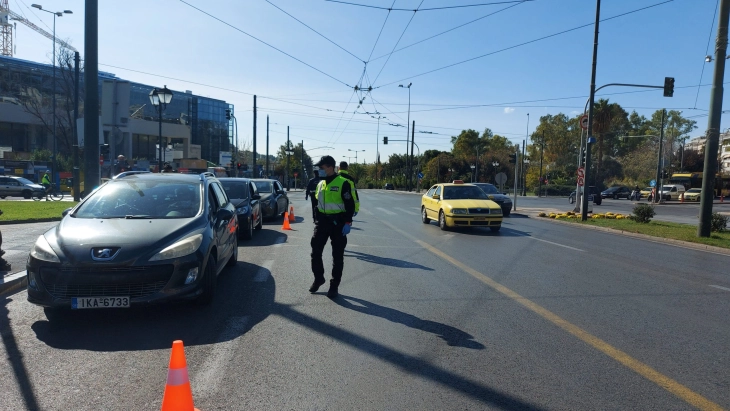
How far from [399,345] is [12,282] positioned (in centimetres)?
545

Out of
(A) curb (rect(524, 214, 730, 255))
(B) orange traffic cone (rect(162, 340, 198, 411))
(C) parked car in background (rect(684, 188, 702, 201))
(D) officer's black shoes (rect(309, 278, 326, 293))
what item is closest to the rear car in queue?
(D) officer's black shoes (rect(309, 278, 326, 293))

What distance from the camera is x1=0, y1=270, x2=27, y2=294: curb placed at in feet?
22.6

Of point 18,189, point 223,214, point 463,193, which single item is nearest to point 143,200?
point 223,214

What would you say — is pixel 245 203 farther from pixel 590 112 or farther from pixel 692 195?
pixel 692 195

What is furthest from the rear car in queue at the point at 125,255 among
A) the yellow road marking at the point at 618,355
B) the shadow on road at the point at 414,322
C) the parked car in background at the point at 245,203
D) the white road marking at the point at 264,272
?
the parked car in background at the point at 245,203

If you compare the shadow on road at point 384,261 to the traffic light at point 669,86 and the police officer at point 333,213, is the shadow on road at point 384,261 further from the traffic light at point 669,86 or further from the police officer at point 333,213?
the traffic light at point 669,86

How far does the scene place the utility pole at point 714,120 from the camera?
14.9 meters

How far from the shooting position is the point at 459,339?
5.23 meters

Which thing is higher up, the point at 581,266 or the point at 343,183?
the point at 343,183

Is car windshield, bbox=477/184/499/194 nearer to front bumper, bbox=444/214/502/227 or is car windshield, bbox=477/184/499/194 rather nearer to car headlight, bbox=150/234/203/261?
front bumper, bbox=444/214/502/227

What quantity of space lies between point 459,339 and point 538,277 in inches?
157

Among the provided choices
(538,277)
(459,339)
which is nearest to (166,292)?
(459,339)

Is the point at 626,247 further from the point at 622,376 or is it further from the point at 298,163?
the point at 298,163

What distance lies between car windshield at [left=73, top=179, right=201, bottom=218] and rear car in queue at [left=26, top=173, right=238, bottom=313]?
0.04ft
